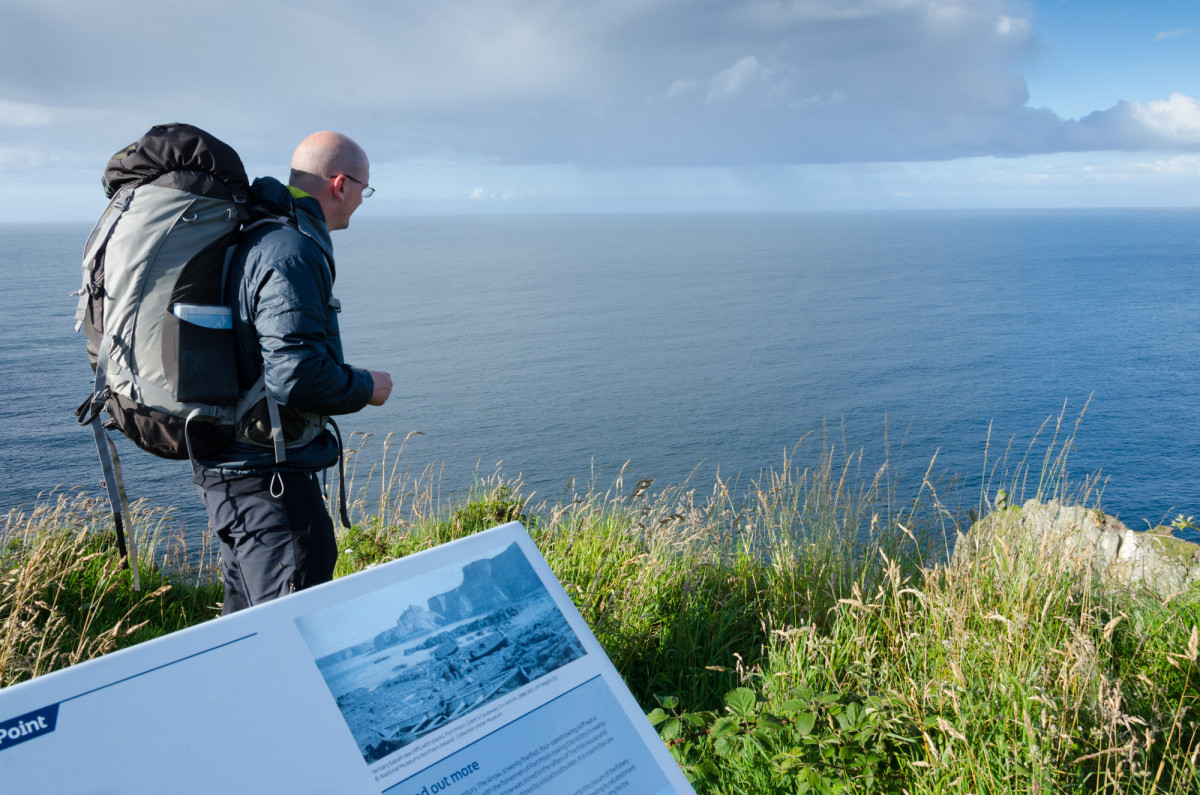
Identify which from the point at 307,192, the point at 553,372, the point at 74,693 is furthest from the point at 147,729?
the point at 553,372

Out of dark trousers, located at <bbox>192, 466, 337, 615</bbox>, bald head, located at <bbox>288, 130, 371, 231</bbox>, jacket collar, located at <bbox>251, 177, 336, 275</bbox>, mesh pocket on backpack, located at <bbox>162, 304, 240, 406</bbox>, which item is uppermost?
bald head, located at <bbox>288, 130, 371, 231</bbox>

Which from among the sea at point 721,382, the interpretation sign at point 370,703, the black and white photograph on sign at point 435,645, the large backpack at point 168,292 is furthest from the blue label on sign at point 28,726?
the sea at point 721,382

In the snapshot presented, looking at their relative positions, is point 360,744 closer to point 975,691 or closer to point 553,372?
point 975,691

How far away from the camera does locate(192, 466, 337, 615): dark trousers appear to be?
10.2ft

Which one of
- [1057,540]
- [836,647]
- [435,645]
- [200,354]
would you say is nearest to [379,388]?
[200,354]

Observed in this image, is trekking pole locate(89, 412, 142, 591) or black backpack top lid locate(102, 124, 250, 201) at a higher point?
black backpack top lid locate(102, 124, 250, 201)

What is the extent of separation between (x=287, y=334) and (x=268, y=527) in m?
0.82

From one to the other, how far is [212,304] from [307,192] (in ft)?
2.49

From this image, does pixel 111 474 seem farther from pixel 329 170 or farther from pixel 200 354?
pixel 329 170

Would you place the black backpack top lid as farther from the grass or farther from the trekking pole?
the grass

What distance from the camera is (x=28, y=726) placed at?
54.9 inches

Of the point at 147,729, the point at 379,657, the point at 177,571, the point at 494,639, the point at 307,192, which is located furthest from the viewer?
the point at 177,571

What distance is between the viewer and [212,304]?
2.91 m

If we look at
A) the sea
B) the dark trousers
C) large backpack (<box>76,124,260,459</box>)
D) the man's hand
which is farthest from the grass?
the man's hand
